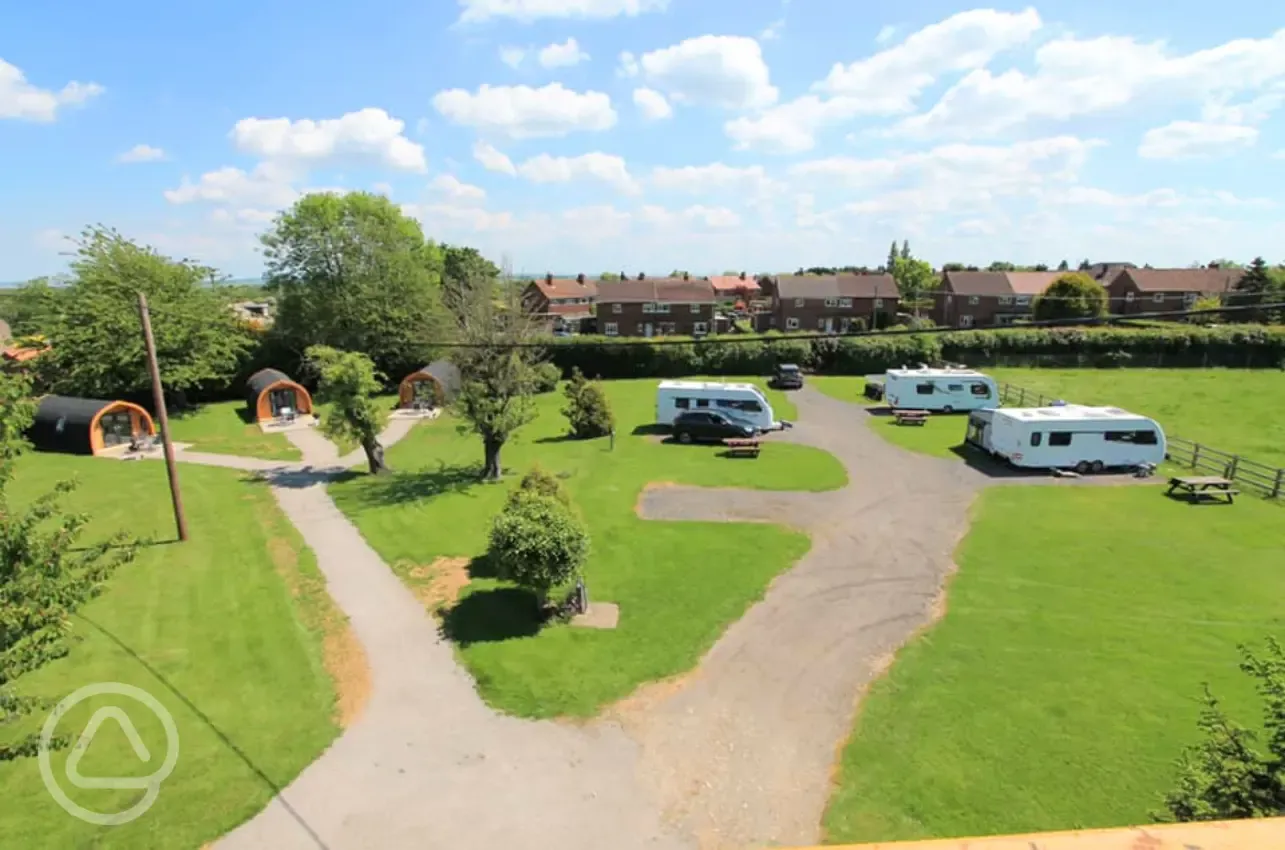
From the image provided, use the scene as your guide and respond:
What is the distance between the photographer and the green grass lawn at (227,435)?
31.2 meters

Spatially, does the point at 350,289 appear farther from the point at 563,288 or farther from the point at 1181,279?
the point at 1181,279

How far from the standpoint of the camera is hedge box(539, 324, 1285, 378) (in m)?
51.2

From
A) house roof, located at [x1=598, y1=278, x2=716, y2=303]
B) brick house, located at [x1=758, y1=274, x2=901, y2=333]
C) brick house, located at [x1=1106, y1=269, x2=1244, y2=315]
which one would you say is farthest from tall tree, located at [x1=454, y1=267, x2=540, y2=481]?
brick house, located at [x1=1106, y1=269, x2=1244, y2=315]

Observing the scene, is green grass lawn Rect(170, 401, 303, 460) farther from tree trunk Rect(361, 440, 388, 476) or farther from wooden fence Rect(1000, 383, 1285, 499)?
wooden fence Rect(1000, 383, 1285, 499)

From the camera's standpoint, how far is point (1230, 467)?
24422 millimetres

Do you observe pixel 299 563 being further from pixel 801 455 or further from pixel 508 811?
pixel 801 455

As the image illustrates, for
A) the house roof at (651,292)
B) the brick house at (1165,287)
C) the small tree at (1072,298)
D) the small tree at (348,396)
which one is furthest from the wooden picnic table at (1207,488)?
the brick house at (1165,287)

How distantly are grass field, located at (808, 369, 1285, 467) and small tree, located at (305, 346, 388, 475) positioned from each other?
22.5 meters

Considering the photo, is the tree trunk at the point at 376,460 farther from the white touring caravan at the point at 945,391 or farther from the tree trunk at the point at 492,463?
Answer: the white touring caravan at the point at 945,391

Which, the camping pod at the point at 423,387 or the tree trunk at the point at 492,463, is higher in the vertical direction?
the camping pod at the point at 423,387

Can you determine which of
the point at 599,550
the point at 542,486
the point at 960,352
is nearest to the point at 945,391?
the point at 960,352

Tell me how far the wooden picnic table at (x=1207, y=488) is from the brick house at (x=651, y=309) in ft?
153

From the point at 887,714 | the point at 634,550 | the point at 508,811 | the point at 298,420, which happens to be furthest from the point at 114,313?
the point at 887,714

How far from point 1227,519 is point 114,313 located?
1936 inches
